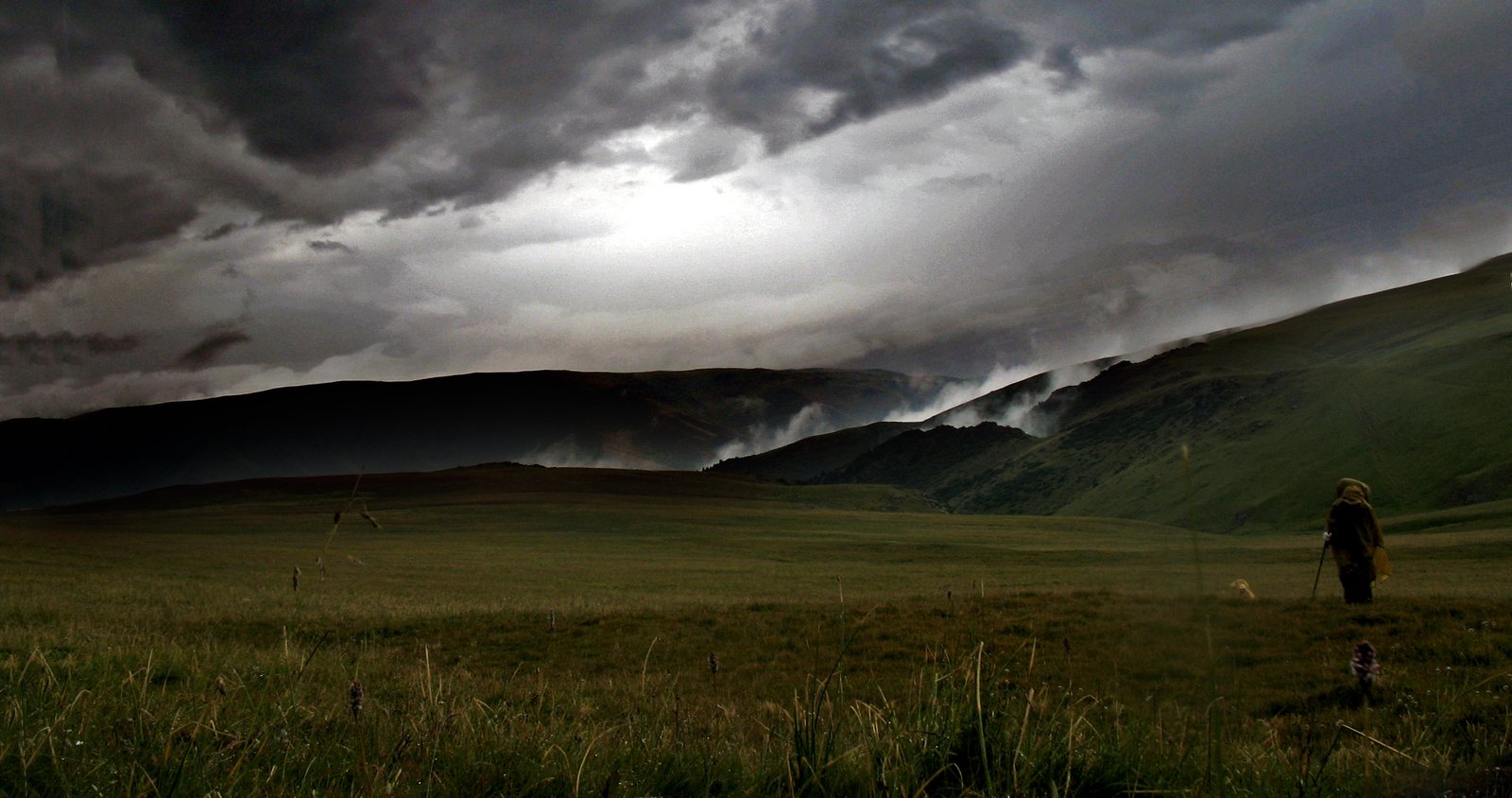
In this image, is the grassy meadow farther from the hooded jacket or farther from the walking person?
the hooded jacket

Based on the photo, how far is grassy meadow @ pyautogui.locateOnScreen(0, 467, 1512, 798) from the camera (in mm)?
2766

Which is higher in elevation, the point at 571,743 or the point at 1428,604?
the point at 571,743

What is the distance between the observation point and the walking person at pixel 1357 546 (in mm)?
13773

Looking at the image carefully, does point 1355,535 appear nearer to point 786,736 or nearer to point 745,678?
point 745,678

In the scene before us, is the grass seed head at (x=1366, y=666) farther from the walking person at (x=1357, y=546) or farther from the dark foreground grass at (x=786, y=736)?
the walking person at (x=1357, y=546)

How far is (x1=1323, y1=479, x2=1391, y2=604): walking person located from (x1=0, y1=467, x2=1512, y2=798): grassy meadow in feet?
2.34

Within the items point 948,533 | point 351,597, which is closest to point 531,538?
point 948,533

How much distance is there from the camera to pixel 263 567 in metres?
36.2

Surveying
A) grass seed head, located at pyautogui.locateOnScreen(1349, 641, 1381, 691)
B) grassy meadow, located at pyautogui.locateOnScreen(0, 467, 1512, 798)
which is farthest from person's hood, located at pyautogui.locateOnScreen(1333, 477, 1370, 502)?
grass seed head, located at pyautogui.locateOnScreen(1349, 641, 1381, 691)

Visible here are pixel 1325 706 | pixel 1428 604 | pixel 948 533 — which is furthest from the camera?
pixel 948 533

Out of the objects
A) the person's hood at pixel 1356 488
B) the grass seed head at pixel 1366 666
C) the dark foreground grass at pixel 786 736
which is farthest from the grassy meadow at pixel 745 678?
the person's hood at pixel 1356 488

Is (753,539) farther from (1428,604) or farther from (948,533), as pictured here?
(1428,604)

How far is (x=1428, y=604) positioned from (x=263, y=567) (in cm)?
3902

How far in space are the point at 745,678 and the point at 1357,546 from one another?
10.3m
